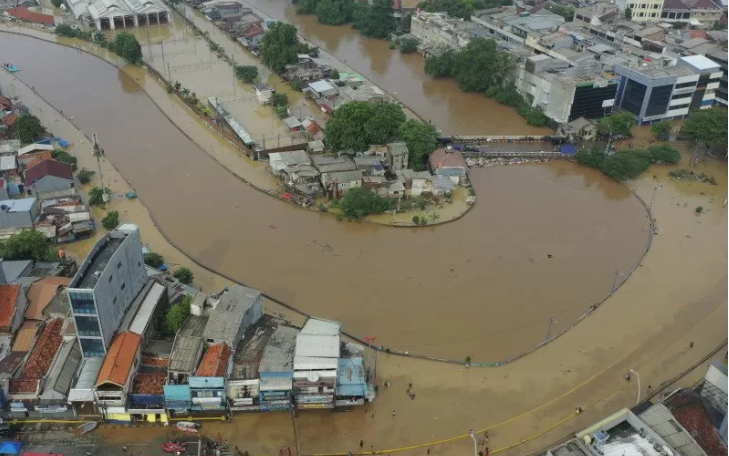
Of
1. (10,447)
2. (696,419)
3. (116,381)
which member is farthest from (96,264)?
(696,419)

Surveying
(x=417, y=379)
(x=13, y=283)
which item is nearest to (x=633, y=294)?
(x=417, y=379)

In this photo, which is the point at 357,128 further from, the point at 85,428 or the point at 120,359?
the point at 85,428

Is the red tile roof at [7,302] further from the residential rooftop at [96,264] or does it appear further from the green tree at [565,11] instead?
the green tree at [565,11]

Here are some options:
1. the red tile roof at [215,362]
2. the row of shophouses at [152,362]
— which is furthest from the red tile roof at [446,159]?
the red tile roof at [215,362]

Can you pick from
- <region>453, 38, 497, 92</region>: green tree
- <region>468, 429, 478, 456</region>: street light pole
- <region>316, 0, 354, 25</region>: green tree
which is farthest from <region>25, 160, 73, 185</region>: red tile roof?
<region>316, 0, 354, 25</region>: green tree

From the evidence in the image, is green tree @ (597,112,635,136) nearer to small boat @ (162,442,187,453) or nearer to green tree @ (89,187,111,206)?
green tree @ (89,187,111,206)

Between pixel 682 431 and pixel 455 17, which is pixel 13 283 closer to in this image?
pixel 682 431
